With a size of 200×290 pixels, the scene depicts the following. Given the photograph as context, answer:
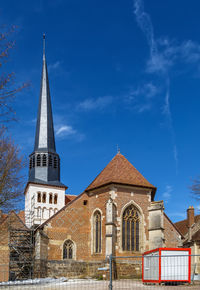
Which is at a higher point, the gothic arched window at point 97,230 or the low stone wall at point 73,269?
the gothic arched window at point 97,230

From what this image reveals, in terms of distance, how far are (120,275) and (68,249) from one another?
4.40 meters

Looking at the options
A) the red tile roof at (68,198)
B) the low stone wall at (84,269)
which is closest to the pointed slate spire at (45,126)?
the red tile roof at (68,198)

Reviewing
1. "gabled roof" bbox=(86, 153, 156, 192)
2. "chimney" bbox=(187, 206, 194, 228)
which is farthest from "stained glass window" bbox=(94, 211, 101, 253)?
"chimney" bbox=(187, 206, 194, 228)

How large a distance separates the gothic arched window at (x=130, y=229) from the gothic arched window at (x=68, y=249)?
391 cm

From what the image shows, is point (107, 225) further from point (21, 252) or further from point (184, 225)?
point (184, 225)

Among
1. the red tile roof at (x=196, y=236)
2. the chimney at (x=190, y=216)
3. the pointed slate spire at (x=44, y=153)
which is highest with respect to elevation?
the pointed slate spire at (x=44, y=153)

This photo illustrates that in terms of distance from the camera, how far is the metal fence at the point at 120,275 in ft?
60.2

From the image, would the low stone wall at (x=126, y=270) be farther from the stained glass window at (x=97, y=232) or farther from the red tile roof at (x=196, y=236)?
the red tile roof at (x=196, y=236)

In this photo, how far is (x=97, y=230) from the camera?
28.2 metres

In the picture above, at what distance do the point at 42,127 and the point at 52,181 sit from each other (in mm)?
5897

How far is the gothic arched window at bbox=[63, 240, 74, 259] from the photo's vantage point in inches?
1088

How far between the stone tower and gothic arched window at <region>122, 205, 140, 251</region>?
1461cm

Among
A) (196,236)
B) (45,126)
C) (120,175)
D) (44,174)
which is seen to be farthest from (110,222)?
(45,126)

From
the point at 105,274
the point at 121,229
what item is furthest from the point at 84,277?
the point at 121,229
